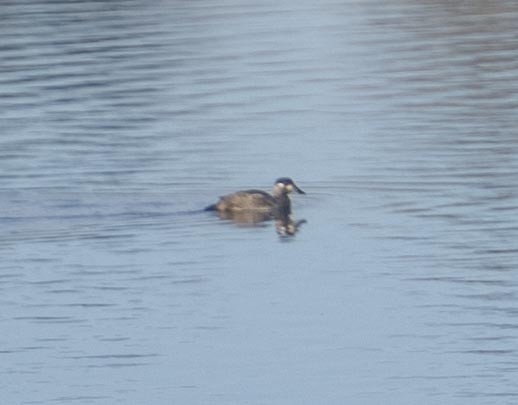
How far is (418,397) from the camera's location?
1223 centimetres

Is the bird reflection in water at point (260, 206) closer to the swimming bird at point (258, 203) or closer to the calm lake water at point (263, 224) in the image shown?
the swimming bird at point (258, 203)

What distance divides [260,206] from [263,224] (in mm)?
163

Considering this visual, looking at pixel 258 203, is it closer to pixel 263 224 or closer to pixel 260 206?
pixel 260 206

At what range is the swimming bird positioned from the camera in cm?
1750

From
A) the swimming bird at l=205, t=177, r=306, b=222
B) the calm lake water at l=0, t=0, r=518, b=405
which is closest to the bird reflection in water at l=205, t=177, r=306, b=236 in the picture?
the swimming bird at l=205, t=177, r=306, b=222

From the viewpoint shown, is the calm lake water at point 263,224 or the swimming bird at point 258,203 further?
the swimming bird at point 258,203

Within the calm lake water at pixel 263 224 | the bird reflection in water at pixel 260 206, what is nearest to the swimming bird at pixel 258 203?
the bird reflection in water at pixel 260 206

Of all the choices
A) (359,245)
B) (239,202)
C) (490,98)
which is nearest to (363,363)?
(359,245)

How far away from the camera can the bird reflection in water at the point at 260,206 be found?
688 inches

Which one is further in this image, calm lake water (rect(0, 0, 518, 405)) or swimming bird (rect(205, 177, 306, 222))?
swimming bird (rect(205, 177, 306, 222))

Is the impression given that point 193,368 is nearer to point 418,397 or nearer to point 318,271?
point 418,397

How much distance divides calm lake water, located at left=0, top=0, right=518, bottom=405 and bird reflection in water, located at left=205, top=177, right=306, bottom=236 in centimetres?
15

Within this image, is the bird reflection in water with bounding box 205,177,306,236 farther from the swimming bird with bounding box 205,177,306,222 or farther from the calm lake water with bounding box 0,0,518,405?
the calm lake water with bounding box 0,0,518,405

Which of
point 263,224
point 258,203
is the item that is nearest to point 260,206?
point 258,203
